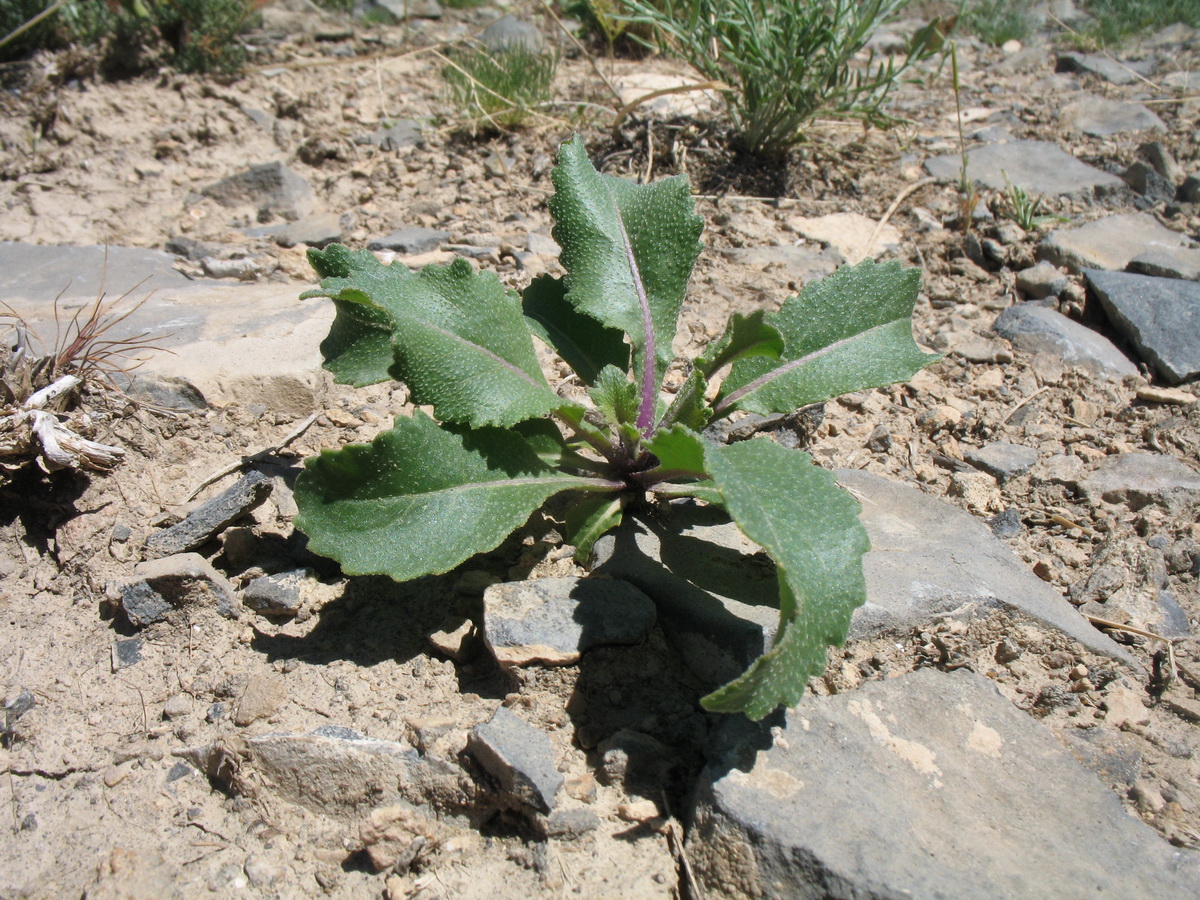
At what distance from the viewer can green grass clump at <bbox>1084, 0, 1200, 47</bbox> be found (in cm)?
573

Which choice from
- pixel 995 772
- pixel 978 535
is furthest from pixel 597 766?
pixel 978 535

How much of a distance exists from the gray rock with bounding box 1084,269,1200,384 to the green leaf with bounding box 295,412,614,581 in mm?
2176

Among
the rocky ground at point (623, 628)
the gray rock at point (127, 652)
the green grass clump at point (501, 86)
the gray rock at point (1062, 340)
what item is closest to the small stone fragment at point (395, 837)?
the rocky ground at point (623, 628)

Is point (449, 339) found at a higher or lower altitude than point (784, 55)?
lower

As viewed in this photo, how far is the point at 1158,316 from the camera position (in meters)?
3.03

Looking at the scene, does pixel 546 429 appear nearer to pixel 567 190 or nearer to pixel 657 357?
pixel 657 357

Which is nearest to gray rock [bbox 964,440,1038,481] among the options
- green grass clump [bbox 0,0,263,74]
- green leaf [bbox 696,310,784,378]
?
green leaf [bbox 696,310,784,378]

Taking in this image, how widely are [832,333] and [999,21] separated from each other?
4.87 metres

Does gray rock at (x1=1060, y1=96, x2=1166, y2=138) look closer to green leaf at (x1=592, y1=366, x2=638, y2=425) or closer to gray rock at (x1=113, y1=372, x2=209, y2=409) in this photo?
green leaf at (x1=592, y1=366, x2=638, y2=425)

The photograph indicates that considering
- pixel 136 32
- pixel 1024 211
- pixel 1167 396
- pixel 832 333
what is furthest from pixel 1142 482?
pixel 136 32

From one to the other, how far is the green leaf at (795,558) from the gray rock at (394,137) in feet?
9.63

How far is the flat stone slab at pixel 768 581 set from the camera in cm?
191

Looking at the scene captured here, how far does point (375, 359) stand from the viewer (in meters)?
2.08

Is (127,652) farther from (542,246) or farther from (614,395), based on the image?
(542,246)
